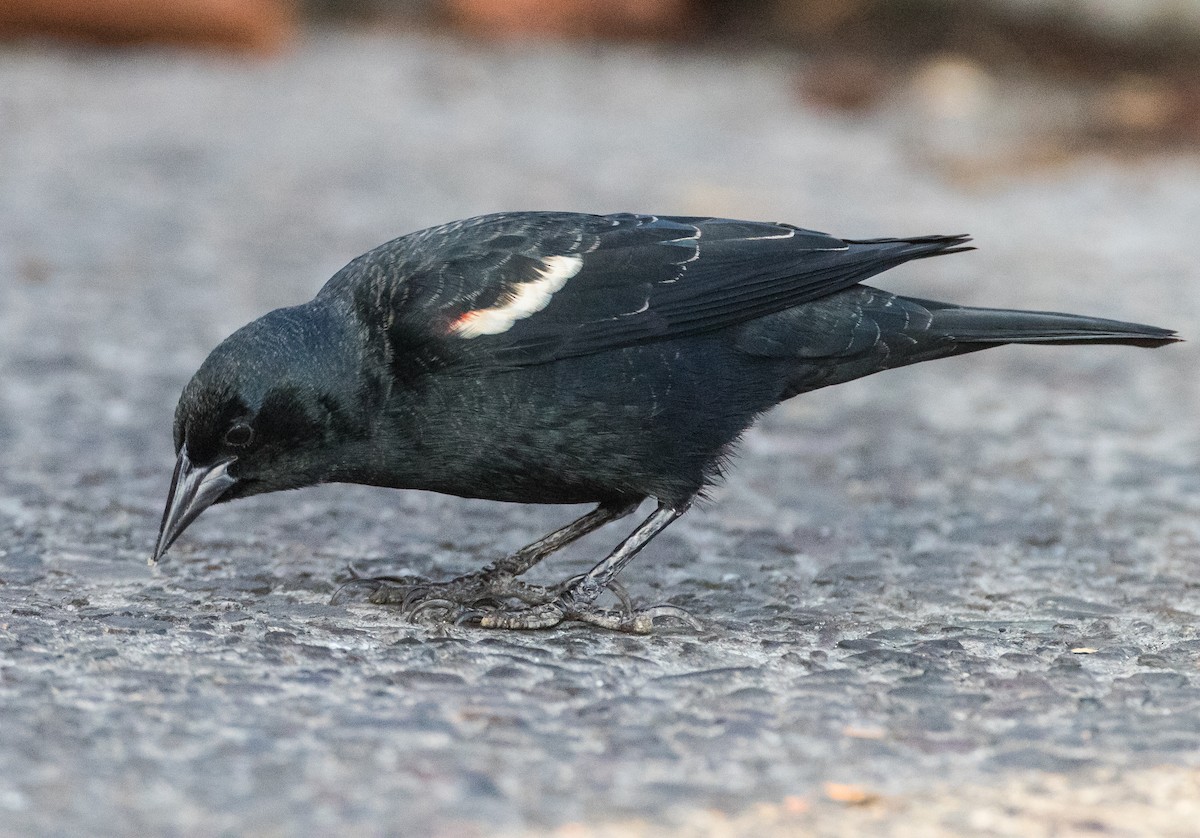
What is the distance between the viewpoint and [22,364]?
5.59m

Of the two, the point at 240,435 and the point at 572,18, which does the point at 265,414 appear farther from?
the point at 572,18

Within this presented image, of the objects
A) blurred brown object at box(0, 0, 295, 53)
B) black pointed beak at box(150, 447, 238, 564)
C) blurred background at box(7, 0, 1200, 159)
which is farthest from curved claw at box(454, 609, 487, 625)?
blurred brown object at box(0, 0, 295, 53)

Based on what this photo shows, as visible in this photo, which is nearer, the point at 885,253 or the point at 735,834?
the point at 735,834

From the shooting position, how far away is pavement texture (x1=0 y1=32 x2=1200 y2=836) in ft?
8.96

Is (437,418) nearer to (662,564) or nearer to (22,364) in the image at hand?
(662,564)

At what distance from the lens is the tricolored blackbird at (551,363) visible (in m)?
3.62

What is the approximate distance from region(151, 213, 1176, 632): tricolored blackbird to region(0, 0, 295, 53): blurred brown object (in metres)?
7.71

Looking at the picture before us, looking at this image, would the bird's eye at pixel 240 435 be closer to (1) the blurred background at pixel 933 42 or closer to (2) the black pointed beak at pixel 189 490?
(2) the black pointed beak at pixel 189 490

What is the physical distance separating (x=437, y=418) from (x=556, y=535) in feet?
1.93

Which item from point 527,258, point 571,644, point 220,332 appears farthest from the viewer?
point 220,332

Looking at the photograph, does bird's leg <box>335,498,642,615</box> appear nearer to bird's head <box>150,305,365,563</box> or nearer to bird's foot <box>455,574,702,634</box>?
bird's foot <box>455,574,702,634</box>

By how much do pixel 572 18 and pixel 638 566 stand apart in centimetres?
903

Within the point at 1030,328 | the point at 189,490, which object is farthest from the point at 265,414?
the point at 1030,328

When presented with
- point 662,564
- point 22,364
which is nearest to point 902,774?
point 662,564
